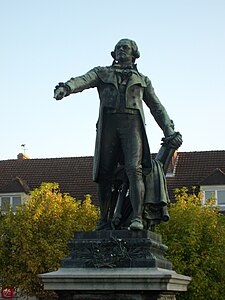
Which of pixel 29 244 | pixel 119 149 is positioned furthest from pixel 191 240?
pixel 119 149

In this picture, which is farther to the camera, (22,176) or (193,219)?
(22,176)

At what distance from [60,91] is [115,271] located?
2.26m

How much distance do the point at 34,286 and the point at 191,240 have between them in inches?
246

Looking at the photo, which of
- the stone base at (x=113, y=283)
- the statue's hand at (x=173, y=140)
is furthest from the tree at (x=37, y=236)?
the stone base at (x=113, y=283)

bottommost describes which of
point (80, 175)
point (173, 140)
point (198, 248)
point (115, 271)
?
point (115, 271)

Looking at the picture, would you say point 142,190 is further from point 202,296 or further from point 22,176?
point 22,176

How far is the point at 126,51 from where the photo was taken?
349 inches

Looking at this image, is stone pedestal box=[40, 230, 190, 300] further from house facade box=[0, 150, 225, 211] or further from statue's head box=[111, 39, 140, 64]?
house facade box=[0, 150, 225, 211]

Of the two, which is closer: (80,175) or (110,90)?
(110,90)

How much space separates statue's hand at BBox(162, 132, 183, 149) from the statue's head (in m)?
1.13

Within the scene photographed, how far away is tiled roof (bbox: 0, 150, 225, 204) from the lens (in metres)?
36.2

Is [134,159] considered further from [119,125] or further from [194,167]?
[194,167]

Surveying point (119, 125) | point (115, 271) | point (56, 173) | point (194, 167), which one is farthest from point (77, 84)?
point (56, 173)

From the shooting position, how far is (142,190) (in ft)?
27.8
